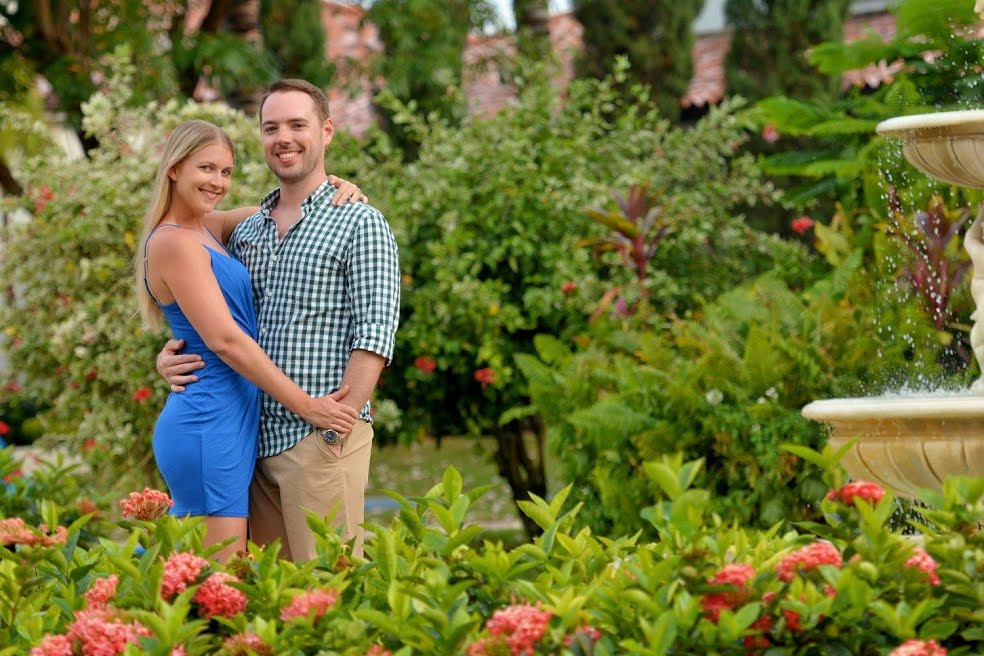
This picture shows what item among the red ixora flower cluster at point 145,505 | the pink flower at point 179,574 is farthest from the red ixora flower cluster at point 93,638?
the red ixora flower cluster at point 145,505

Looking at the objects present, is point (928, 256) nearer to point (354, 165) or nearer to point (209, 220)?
point (354, 165)

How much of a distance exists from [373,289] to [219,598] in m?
1.35

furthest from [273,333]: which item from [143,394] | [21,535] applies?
[143,394]

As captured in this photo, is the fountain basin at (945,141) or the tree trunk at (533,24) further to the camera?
the tree trunk at (533,24)

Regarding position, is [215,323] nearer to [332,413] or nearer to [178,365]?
[178,365]

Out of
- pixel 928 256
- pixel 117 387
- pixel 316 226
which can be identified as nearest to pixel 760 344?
pixel 928 256

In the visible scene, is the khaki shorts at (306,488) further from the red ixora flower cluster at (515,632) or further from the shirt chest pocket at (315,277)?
the red ixora flower cluster at (515,632)

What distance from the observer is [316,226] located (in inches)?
152

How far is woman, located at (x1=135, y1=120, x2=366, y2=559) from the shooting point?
3.69 m

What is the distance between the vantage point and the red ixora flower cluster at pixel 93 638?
2396 millimetres

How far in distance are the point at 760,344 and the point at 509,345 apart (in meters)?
2.25

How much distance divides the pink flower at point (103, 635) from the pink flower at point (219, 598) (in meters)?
0.18

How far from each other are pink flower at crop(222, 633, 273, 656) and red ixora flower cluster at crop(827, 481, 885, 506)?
1009 mm

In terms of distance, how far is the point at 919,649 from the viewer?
2135 mm
